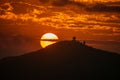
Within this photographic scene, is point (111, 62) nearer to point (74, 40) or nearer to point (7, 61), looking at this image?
point (74, 40)

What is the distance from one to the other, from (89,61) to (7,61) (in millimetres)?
21754

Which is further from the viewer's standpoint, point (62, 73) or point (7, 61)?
point (7, 61)

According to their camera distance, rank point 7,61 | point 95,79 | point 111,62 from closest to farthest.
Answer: point 95,79, point 111,62, point 7,61

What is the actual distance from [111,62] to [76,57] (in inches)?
364

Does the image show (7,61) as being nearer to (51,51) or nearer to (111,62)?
(51,51)

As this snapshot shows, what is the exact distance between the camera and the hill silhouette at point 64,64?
126 m

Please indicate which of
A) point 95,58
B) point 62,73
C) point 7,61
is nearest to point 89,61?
point 95,58

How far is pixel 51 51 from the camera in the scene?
468 ft

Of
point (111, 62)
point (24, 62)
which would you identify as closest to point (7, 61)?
point (24, 62)

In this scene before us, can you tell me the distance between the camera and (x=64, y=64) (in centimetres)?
13425

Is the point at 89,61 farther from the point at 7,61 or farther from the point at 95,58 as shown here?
the point at 7,61

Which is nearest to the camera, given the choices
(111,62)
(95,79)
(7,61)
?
(95,79)

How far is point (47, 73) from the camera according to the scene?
130 metres

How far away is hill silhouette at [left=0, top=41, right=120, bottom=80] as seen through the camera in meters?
126
